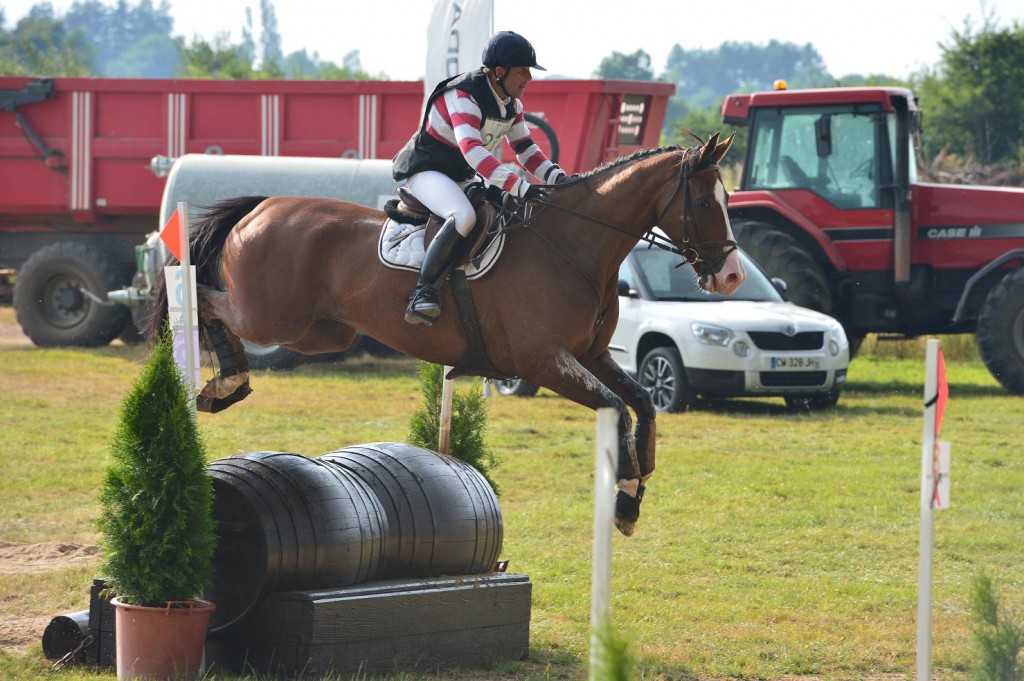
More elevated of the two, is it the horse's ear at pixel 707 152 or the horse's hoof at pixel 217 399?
the horse's ear at pixel 707 152

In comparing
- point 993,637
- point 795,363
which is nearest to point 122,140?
point 795,363

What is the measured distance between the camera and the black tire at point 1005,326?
13859 mm

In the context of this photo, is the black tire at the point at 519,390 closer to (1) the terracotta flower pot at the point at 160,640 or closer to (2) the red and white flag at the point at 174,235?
(2) the red and white flag at the point at 174,235

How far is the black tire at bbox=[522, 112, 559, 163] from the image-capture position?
49.9 feet

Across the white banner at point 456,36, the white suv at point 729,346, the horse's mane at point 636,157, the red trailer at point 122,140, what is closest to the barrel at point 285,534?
the horse's mane at point 636,157

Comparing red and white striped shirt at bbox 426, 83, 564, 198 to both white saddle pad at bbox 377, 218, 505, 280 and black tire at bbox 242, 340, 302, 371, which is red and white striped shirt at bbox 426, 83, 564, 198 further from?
black tire at bbox 242, 340, 302, 371

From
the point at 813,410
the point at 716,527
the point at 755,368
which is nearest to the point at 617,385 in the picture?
the point at 716,527

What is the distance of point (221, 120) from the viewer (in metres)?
17.6

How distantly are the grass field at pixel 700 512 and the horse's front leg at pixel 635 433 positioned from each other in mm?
563

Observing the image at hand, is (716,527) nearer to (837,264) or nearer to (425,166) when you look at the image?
(425,166)

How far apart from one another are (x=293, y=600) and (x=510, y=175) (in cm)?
209

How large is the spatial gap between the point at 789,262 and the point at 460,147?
896cm

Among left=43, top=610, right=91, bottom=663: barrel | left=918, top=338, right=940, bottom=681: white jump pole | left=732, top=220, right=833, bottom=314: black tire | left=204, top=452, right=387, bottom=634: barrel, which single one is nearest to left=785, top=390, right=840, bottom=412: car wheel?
left=732, top=220, right=833, bottom=314: black tire

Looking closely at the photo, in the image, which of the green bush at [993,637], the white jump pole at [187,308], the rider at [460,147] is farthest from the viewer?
the rider at [460,147]
